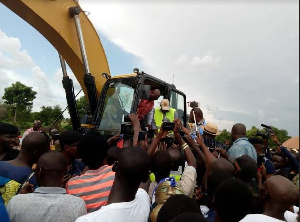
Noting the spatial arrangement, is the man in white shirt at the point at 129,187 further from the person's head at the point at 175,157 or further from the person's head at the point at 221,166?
the person's head at the point at 175,157

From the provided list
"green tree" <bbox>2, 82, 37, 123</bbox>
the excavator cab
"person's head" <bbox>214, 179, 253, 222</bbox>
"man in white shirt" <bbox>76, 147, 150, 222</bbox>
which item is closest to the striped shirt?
"man in white shirt" <bbox>76, 147, 150, 222</bbox>

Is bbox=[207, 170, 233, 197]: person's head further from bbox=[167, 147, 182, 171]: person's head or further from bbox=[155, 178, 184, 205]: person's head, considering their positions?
bbox=[167, 147, 182, 171]: person's head

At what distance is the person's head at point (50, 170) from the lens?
196 centimetres

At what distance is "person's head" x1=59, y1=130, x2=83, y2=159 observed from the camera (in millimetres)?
3057

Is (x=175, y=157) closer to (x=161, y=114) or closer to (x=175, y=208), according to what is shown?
(x=175, y=208)

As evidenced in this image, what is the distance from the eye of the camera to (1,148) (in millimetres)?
3143

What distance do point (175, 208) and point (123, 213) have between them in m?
0.34

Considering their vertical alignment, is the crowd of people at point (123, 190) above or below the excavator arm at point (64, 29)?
below

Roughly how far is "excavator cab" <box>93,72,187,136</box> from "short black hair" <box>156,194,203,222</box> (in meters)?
3.38

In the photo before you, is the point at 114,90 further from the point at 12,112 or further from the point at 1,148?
the point at 12,112

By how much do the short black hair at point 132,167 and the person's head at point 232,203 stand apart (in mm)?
502

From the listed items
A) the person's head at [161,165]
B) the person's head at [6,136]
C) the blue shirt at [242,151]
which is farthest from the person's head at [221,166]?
the person's head at [6,136]

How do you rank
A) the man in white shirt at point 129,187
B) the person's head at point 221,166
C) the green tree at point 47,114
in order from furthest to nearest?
the green tree at point 47,114 < the person's head at point 221,166 < the man in white shirt at point 129,187

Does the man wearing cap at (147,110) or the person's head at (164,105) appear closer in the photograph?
the man wearing cap at (147,110)
